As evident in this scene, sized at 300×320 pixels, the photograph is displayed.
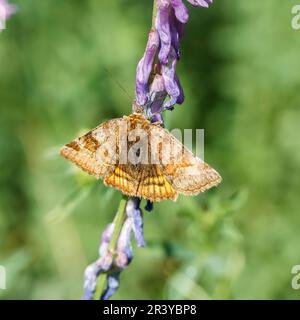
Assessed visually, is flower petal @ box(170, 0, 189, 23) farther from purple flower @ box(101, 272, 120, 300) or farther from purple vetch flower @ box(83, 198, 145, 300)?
purple flower @ box(101, 272, 120, 300)

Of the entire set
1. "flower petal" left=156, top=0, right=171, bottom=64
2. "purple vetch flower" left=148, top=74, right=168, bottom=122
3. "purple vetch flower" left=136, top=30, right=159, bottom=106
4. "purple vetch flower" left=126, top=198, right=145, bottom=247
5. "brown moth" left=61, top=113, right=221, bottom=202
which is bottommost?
"purple vetch flower" left=126, top=198, right=145, bottom=247
